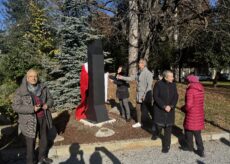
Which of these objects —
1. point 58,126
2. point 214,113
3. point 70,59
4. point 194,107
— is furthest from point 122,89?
point 214,113

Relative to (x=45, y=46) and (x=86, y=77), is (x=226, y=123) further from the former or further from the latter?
(x=45, y=46)

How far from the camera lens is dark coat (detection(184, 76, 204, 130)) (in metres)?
6.52

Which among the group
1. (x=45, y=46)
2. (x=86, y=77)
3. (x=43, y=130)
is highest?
(x=45, y=46)

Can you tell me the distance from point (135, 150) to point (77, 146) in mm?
1302

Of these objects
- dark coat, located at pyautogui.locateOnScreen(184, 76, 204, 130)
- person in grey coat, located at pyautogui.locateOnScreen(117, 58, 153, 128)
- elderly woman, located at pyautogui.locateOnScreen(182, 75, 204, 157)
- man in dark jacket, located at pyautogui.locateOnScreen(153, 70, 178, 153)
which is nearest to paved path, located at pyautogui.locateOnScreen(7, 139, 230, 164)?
elderly woman, located at pyautogui.locateOnScreen(182, 75, 204, 157)

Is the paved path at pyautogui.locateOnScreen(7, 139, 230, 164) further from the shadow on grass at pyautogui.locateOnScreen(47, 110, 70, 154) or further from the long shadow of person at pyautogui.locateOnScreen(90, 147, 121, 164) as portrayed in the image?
the shadow on grass at pyautogui.locateOnScreen(47, 110, 70, 154)

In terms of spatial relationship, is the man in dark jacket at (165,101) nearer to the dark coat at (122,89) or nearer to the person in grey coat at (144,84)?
the person in grey coat at (144,84)

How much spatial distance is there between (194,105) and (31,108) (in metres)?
3.22

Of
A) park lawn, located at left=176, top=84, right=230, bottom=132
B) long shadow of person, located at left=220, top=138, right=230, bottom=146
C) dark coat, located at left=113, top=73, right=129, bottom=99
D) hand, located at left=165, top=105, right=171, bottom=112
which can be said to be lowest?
long shadow of person, located at left=220, top=138, right=230, bottom=146

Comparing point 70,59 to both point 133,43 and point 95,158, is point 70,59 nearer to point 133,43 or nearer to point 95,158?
point 95,158

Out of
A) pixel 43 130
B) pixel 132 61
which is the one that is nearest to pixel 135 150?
pixel 43 130

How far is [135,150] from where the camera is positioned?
724cm

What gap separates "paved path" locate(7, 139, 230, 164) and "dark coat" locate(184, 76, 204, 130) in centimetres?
66

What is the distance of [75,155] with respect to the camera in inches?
272
